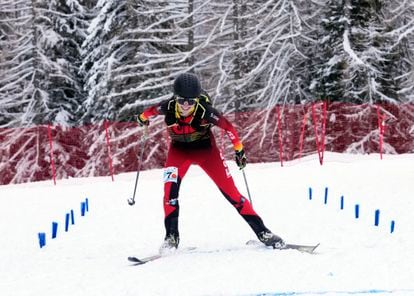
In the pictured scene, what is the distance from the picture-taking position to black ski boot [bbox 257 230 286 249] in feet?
20.0

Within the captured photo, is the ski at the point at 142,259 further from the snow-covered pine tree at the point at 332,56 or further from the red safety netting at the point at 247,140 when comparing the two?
the snow-covered pine tree at the point at 332,56

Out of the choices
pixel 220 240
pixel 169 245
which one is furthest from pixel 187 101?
pixel 220 240

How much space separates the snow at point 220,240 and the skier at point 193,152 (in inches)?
11.3

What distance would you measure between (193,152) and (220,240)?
4.34 ft

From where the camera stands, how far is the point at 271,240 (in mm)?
6113

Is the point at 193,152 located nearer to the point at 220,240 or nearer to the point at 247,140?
the point at 220,240

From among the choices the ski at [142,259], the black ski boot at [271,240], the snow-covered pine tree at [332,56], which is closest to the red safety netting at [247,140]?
the snow-covered pine tree at [332,56]

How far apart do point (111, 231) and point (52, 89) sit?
21.2m

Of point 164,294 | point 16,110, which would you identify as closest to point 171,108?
point 164,294

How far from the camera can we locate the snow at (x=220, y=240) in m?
4.94

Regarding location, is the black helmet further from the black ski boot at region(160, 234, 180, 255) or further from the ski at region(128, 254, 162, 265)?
the ski at region(128, 254, 162, 265)

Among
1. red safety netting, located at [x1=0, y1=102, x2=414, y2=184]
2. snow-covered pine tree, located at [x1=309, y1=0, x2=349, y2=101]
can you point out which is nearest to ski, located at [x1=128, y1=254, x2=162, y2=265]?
red safety netting, located at [x1=0, y1=102, x2=414, y2=184]

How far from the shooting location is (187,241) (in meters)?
7.16

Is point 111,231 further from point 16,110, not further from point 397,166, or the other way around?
point 16,110
